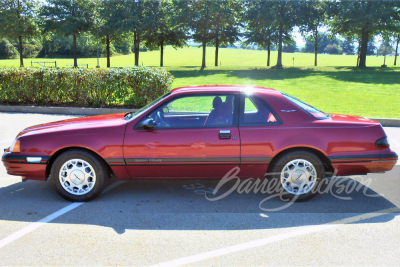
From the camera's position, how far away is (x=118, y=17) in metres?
43.2

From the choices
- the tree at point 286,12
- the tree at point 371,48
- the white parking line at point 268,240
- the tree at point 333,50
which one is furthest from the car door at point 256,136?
the tree at point 333,50

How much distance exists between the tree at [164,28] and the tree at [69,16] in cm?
762

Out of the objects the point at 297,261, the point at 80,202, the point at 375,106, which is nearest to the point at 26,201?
the point at 80,202

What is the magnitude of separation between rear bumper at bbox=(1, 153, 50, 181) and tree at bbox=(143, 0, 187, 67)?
40.8 m

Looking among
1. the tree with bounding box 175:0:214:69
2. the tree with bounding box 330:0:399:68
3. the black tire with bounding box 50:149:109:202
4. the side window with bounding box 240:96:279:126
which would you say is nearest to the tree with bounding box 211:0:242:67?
the tree with bounding box 175:0:214:69

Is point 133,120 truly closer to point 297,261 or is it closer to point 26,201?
point 26,201

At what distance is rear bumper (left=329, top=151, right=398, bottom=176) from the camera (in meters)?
4.78

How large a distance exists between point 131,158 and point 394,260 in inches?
123

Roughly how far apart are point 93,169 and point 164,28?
1733 inches

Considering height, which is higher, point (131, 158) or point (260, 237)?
point (131, 158)

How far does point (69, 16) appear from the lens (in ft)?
147

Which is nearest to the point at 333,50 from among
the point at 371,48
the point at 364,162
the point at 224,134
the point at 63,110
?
the point at 371,48

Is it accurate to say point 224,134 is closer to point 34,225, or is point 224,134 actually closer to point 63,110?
point 34,225

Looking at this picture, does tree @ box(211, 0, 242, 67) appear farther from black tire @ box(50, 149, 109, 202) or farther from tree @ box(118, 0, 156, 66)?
black tire @ box(50, 149, 109, 202)
